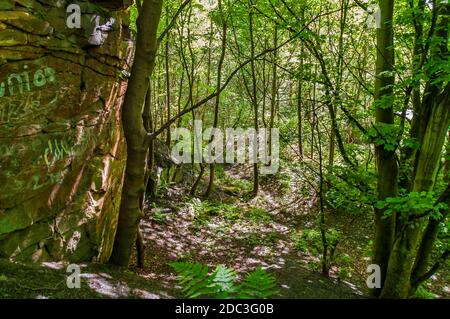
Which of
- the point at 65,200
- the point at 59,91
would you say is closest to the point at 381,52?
the point at 59,91

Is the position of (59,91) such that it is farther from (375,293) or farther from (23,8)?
(375,293)

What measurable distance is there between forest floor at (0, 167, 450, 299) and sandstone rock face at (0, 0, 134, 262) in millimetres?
466

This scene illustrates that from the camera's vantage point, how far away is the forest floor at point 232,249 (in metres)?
3.99

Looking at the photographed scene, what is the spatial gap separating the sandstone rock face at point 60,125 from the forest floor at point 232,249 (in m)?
0.47

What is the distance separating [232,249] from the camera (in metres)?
9.38

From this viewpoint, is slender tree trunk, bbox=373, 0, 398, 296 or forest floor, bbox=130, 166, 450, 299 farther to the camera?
forest floor, bbox=130, 166, 450, 299

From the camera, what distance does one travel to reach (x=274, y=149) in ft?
56.5

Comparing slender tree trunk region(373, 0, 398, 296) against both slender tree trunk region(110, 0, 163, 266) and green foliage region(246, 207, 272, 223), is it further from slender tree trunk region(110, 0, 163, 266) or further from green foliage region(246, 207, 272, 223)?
green foliage region(246, 207, 272, 223)

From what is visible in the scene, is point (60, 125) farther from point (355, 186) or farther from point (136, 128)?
point (355, 186)

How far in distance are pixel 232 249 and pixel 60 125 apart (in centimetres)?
595

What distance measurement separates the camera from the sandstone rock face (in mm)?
4211

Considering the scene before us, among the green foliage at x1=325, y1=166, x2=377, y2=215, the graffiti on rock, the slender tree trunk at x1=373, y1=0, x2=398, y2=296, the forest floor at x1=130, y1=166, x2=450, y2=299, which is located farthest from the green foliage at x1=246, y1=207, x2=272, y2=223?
the graffiti on rock

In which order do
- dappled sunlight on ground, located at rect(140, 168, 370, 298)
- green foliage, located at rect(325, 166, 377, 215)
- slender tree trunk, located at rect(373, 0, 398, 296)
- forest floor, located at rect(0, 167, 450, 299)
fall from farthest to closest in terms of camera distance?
1. dappled sunlight on ground, located at rect(140, 168, 370, 298)
2. green foliage, located at rect(325, 166, 377, 215)
3. slender tree trunk, located at rect(373, 0, 398, 296)
4. forest floor, located at rect(0, 167, 450, 299)

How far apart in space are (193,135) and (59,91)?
1138 centimetres
